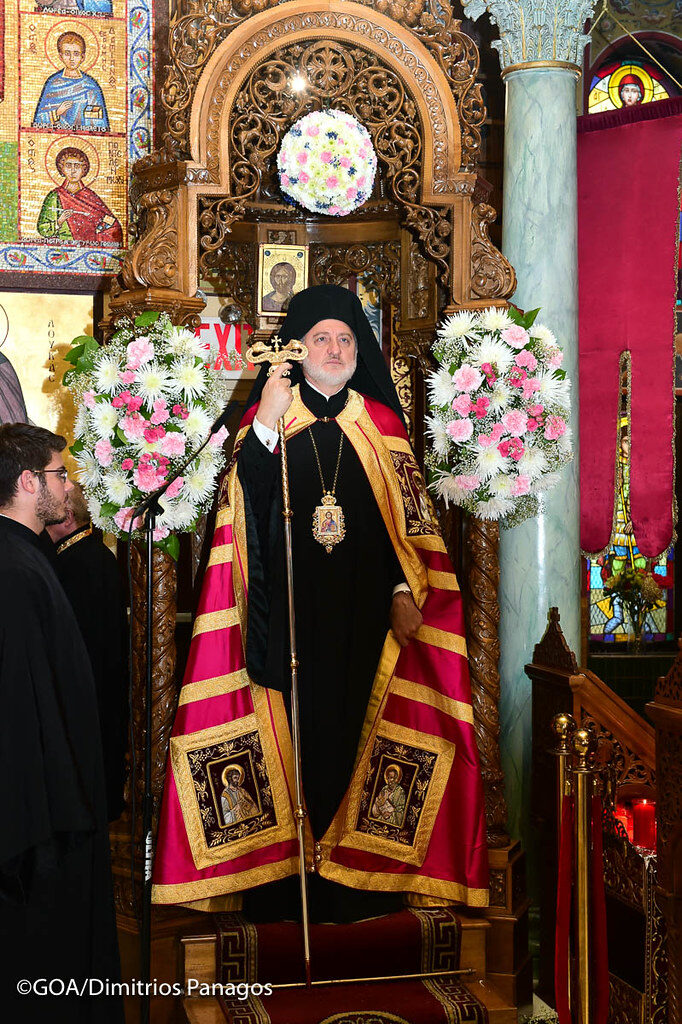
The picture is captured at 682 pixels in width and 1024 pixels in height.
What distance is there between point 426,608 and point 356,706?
578 mm

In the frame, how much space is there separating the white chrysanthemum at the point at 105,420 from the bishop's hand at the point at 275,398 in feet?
2.34

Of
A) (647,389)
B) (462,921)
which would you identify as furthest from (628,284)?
(462,921)

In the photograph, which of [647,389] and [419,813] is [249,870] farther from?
[647,389]

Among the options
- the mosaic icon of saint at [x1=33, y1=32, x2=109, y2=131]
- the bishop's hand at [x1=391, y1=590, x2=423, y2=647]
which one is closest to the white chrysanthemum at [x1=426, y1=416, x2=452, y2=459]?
the bishop's hand at [x1=391, y1=590, x2=423, y2=647]

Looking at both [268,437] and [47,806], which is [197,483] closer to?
[268,437]

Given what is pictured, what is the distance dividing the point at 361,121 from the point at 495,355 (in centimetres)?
145

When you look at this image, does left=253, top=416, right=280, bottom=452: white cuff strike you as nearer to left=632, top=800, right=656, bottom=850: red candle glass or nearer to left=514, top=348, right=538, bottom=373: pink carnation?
left=514, top=348, right=538, bottom=373: pink carnation

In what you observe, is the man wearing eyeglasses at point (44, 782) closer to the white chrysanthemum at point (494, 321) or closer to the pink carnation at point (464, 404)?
the pink carnation at point (464, 404)

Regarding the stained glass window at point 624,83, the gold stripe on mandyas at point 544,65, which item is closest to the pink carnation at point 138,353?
the gold stripe on mandyas at point 544,65

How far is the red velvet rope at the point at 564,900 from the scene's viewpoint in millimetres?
4094

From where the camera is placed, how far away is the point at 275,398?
5457 millimetres

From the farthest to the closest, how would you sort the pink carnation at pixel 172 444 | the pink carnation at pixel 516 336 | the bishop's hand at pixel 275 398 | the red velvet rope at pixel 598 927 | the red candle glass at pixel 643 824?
the red candle glass at pixel 643 824
the pink carnation at pixel 516 336
the bishop's hand at pixel 275 398
the pink carnation at pixel 172 444
the red velvet rope at pixel 598 927

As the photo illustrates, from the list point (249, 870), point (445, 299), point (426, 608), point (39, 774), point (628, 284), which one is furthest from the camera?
point (628, 284)

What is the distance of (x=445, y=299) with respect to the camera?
6.04 m
